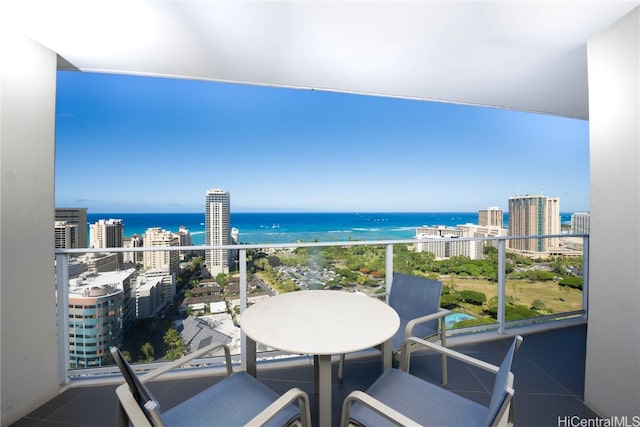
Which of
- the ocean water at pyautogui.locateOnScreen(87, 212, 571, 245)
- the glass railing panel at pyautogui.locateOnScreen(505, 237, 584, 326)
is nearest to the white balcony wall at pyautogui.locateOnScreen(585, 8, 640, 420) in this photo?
the glass railing panel at pyautogui.locateOnScreen(505, 237, 584, 326)

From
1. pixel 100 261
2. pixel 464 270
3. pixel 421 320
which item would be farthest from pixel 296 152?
pixel 421 320

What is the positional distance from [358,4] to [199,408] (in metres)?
2.49

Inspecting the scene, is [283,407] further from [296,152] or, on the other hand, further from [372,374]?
[296,152]

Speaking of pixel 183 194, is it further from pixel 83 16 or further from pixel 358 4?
pixel 358 4

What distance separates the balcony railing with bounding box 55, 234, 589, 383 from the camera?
6.97 ft

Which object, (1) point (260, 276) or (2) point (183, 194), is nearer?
(1) point (260, 276)

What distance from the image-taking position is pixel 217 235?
4.33m

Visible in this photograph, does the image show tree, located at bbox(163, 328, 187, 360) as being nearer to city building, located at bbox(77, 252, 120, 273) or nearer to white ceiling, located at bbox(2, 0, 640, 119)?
city building, located at bbox(77, 252, 120, 273)

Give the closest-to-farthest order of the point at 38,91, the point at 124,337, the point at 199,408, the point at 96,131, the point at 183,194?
the point at 199,408 → the point at 38,91 → the point at 124,337 → the point at 96,131 → the point at 183,194

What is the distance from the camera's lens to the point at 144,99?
10781 millimetres

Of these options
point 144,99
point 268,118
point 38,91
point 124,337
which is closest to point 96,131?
point 144,99

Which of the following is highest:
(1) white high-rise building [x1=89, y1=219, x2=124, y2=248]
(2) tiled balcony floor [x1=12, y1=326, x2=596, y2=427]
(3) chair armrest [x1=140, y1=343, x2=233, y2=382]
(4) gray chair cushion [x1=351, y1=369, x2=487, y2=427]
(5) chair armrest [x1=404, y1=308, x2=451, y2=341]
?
(1) white high-rise building [x1=89, y1=219, x2=124, y2=248]

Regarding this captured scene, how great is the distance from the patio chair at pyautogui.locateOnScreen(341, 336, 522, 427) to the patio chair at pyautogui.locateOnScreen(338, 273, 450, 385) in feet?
1.66

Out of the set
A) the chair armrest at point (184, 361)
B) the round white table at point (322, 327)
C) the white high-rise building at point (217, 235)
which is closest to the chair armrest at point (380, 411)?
the round white table at point (322, 327)
